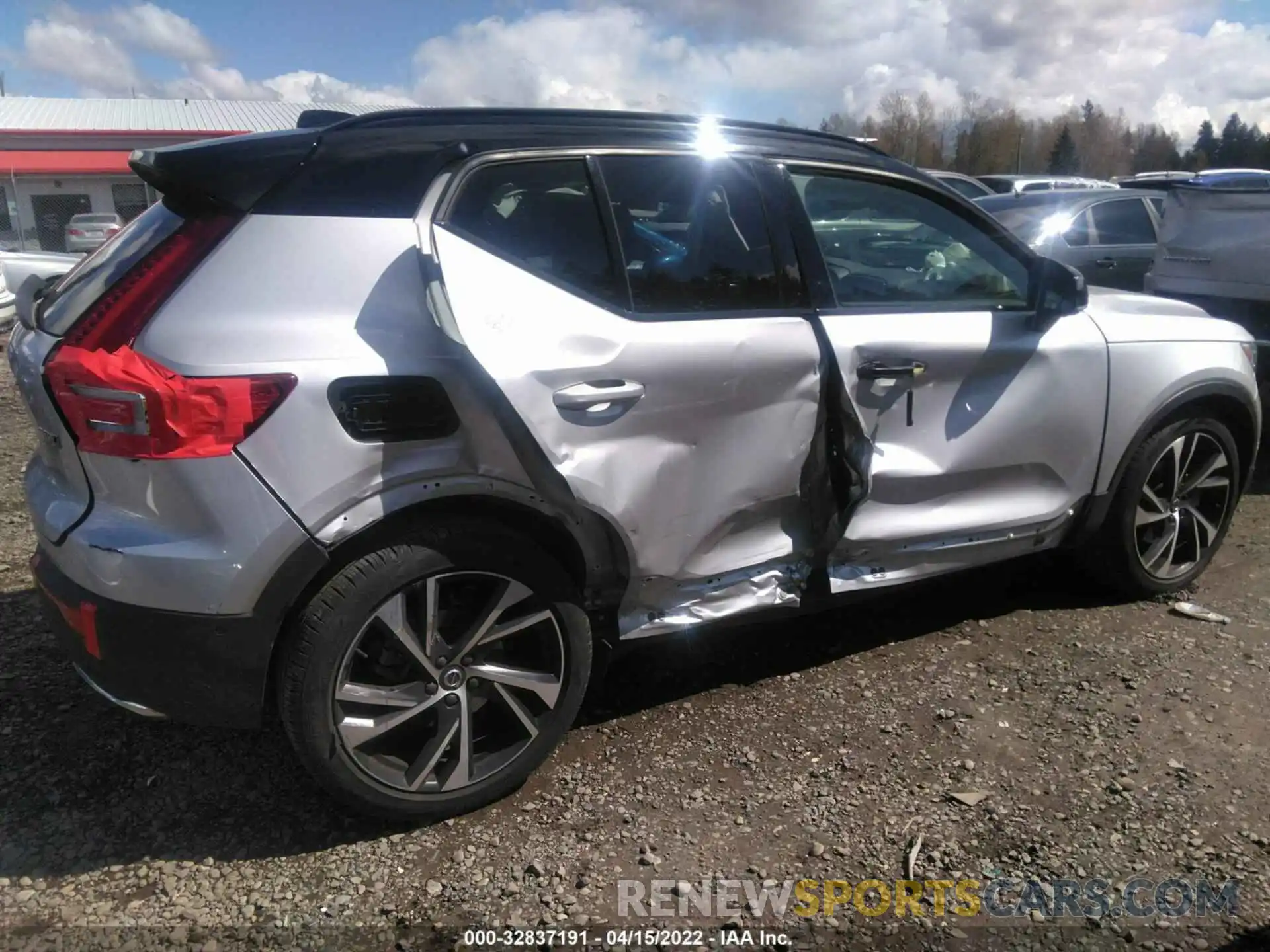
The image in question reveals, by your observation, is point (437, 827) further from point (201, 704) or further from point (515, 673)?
point (201, 704)

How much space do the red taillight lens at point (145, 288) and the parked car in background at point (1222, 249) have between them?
18.6 ft

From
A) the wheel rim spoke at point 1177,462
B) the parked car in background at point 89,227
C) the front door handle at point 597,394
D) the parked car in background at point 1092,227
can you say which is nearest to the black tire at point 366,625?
the front door handle at point 597,394

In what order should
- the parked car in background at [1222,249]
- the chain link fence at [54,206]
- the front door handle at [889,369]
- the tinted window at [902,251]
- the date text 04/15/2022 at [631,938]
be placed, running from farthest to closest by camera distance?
the chain link fence at [54,206] < the parked car in background at [1222,249] < the tinted window at [902,251] < the front door handle at [889,369] < the date text 04/15/2022 at [631,938]

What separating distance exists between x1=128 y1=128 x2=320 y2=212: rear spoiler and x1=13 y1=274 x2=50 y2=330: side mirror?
1.84 feet

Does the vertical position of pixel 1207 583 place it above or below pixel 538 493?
below

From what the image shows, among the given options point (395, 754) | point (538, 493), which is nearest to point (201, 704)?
point (395, 754)

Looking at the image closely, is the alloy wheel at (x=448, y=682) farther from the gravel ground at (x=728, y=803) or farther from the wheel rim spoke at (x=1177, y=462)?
the wheel rim spoke at (x=1177, y=462)

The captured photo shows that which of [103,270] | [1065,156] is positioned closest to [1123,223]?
[103,270]

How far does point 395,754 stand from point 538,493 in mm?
817

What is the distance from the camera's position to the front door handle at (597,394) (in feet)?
8.66

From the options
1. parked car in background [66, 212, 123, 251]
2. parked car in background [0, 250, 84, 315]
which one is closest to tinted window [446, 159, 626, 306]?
parked car in background [0, 250, 84, 315]

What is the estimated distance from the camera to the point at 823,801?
2863mm

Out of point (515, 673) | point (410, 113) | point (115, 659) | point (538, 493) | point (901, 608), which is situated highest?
point (410, 113)

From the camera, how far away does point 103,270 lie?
2627 millimetres
